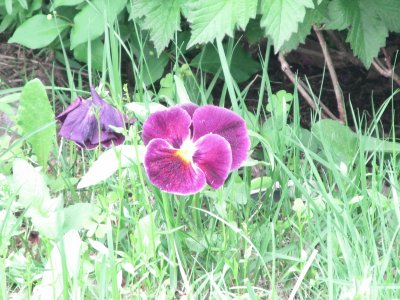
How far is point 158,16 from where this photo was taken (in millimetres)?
2426

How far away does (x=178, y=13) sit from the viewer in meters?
2.39

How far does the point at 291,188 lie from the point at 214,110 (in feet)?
1.29

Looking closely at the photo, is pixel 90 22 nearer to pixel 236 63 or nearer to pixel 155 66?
pixel 155 66

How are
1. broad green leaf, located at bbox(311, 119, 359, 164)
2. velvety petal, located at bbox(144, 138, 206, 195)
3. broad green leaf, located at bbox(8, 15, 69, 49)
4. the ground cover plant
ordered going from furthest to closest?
broad green leaf, located at bbox(8, 15, 69, 49) → broad green leaf, located at bbox(311, 119, 359, 164) → velvety petal, located at bbox(144, 138, 206, 195) → the ground cover plant

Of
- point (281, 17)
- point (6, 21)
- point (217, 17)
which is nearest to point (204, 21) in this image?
point (217, 17)

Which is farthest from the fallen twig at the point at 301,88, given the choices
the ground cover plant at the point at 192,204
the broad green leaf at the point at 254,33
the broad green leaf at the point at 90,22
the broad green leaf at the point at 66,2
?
the broad green leaf at the point at 66,2

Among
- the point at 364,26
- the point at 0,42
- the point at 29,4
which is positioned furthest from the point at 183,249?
the point at 0,42

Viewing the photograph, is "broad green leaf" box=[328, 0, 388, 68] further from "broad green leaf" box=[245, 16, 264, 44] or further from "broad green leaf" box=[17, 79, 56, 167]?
"broad green leaf" box=[17, 79, 56, 167]

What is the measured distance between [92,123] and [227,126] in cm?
36

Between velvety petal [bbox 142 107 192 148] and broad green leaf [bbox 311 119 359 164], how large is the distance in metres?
0.58

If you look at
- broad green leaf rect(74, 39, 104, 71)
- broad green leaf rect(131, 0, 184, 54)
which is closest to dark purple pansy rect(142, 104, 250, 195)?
broad green leaf rect(131, 0, 184, 54)

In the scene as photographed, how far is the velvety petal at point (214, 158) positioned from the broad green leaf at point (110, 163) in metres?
0.13

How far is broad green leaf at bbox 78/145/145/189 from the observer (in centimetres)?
179

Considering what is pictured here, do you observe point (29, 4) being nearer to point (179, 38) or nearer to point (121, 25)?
point (121, 25)
